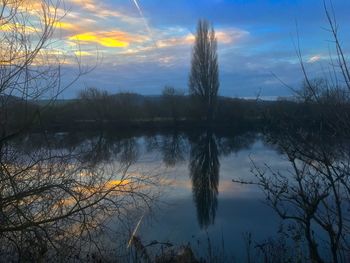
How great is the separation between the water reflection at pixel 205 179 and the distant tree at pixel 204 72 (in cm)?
1149

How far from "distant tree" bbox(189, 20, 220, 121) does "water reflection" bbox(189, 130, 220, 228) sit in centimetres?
1149

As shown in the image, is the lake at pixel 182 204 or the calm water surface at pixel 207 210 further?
the calm water surface at pixel 207 210

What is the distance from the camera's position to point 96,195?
621 centimetres

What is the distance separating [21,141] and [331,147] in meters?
4.25

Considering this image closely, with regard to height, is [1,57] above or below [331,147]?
above

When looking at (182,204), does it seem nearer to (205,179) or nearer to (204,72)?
(205,179)

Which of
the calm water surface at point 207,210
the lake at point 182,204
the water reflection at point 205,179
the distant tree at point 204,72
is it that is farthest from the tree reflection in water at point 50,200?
the distant tree at point 204,72

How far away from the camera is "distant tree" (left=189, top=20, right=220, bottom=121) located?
136 feet

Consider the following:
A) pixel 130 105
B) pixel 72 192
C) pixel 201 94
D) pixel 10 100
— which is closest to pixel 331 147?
pixel 72 192

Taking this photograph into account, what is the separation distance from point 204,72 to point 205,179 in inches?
1007

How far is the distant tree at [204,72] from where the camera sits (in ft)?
136

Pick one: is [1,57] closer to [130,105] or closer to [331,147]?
[331,147]

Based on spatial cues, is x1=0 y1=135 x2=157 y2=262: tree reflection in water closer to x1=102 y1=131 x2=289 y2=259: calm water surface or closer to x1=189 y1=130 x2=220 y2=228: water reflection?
x1=102 y1=131 x2=289 y2=259: calm water surface

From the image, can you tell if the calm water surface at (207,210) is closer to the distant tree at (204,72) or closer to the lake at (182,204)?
the lake at (182,204)
